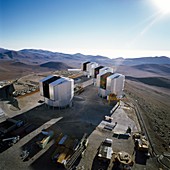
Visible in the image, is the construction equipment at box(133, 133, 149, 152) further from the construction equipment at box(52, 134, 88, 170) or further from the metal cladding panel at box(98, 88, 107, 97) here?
the metal cladding panel at box(98, 88, 107, 97)

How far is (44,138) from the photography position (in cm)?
1558

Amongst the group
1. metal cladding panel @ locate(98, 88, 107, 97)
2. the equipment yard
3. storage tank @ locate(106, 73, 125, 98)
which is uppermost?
storage tank @ locate(106, 73, 125, 98)

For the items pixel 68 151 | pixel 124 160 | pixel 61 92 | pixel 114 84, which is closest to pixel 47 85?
pixel 61 92

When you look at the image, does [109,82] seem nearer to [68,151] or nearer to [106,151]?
[106,151]

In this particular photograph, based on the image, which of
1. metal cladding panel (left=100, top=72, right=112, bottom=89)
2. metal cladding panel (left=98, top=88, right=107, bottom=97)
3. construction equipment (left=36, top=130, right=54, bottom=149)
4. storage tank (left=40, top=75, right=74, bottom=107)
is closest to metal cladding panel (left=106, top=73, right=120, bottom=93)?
metal cladding panel (left=100, top=72, right=112, bottom=89)

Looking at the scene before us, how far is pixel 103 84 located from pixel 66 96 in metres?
8.30

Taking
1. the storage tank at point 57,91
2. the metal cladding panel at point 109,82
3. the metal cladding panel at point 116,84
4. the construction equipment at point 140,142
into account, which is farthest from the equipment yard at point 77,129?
the metal cladding panel at point 109,82

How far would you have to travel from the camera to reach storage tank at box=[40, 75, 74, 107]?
2194 cm

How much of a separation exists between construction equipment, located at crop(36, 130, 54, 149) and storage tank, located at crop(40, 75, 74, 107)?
641 centimetres

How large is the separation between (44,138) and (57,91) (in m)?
8.13

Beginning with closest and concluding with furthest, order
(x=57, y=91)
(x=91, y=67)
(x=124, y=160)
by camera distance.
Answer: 1. (x=124, y=160)
2. (x=57, y=91)
3. (x=91, y=67)

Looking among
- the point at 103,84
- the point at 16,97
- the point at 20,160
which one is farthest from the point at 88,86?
the point at 20,160

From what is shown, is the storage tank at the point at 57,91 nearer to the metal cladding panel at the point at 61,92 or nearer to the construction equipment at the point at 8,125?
the metal cladding panel at the point at 61,92

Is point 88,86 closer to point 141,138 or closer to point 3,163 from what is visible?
point 141,138
